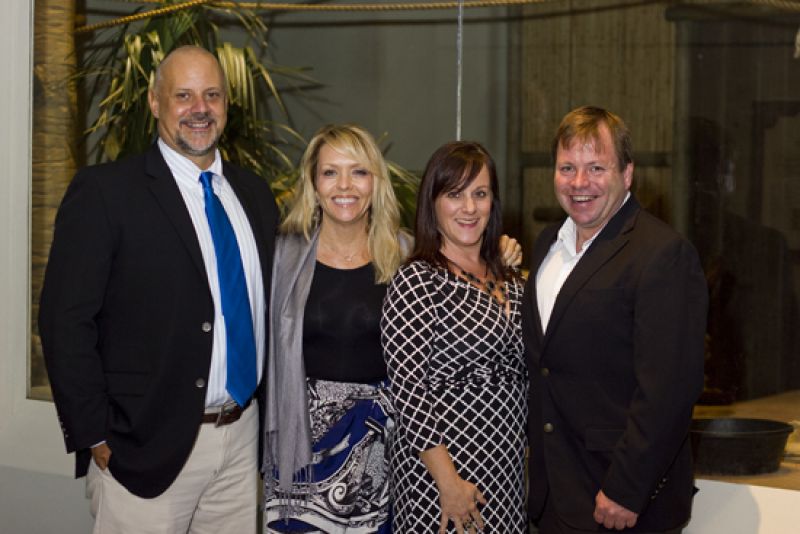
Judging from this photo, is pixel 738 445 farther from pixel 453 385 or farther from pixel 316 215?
pixel 316 215

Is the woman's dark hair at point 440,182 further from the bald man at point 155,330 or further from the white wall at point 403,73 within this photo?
A: the white wall at point 403,73

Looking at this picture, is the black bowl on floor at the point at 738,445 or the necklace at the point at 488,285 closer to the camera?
the necklace at the point at 488,285

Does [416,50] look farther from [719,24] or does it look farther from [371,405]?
[371,405]

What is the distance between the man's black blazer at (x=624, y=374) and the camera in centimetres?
234

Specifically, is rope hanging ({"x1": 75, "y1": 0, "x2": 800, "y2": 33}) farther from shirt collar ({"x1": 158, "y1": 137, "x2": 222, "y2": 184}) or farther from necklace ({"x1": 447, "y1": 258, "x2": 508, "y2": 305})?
shirt collar ({"x1": 158, "y1": 137, "x2": 222, "y2": 184})

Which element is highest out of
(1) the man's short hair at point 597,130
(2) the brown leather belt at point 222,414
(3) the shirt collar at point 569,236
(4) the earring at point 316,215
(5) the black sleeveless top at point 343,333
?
(1) the man's short hair at point 597,130

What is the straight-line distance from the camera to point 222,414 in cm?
280

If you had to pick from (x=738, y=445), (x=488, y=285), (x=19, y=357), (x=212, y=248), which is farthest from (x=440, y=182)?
(x=19, y=357)

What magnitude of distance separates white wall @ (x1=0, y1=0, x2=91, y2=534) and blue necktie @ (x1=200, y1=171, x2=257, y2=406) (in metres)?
1.62

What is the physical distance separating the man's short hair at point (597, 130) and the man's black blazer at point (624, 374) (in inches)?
5.1

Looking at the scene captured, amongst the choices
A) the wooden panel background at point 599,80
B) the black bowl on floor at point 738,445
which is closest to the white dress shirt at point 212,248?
the wooden panel background at point 599,80

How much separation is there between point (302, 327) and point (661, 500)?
98 centimetres

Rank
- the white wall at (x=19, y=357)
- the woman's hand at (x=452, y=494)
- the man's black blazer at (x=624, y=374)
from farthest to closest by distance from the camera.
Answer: the white wall at (x=19, y=357) → the woman's hand at (x=452, y=494) → the man's black blazer at (x=624, y=374)

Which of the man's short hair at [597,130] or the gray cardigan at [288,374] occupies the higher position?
the man's short hair at [597,130]
